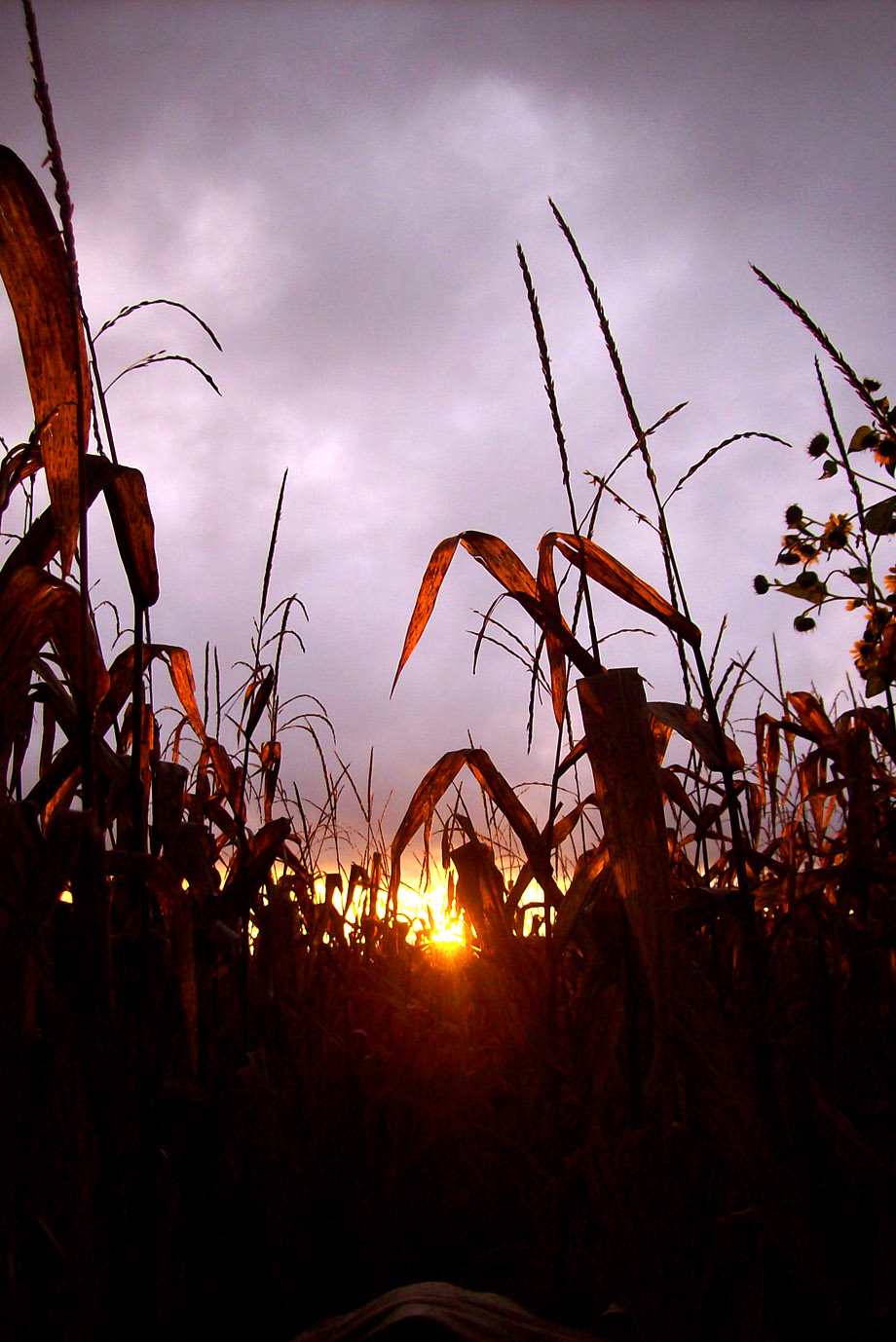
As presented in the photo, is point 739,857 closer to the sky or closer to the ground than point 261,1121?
closer to the sky

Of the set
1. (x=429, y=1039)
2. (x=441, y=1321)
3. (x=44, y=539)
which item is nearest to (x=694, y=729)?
(x=441, y=1321)

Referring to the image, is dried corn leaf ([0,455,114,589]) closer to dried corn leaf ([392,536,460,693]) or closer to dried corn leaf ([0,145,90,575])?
dried corn leaf ([0,145,90,575])

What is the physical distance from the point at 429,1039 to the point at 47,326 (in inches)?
65.2

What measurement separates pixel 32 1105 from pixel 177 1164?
0.42m

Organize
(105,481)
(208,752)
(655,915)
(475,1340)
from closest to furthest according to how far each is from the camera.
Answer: (475,1340), (655,915), (105,481), (208,752)

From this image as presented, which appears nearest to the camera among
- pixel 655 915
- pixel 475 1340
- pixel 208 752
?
pixel 475 1340

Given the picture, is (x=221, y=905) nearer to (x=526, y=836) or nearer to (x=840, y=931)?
(x=526, y=836)

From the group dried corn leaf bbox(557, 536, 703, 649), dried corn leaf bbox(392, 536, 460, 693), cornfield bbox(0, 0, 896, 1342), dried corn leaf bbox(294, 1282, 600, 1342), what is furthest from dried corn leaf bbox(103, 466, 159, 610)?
dried corn leaf bbox(294, 1282, 600, 1342)

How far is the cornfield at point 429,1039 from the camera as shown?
0.80 meters

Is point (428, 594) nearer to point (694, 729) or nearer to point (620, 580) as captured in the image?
point (620, 580)

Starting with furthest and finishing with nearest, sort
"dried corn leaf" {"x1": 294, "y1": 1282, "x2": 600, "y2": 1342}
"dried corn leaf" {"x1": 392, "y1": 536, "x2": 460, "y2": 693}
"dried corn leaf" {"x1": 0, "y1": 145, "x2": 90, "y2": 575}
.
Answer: "dried corn leaf" {"x1": 392, "y1": 536, "x2": 460, "y2": 693}
"dried corn leaf" {"x1": 0, "y1": 145, "x2": 90, "y2": 575}
"dried corn leaf" {"x1": 294, "y1": 1282, "x2": 600, "y2": 1342}

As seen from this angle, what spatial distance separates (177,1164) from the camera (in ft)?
→ 3.93

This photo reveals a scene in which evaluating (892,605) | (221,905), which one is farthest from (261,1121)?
(892,605)

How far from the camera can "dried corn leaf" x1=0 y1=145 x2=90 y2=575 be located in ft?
2.73
